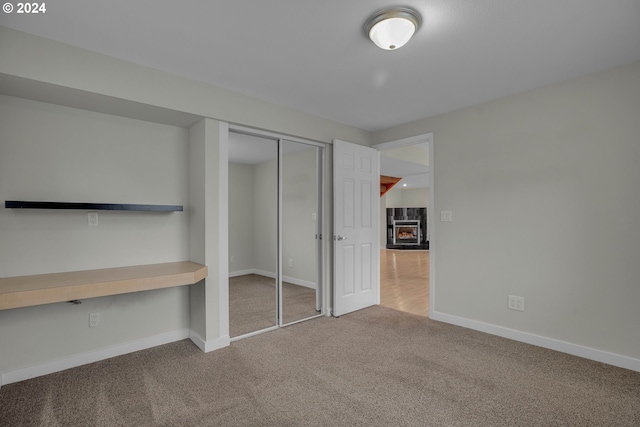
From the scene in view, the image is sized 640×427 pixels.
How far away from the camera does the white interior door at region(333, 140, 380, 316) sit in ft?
11.9

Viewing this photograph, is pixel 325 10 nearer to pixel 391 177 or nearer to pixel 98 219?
pixel 98 219

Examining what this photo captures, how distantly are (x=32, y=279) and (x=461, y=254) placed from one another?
371 centimetres

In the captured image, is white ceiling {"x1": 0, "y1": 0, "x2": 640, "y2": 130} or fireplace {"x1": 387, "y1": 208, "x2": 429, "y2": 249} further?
fireplace {"x1": 387, "y1": 208, "x2": 429, "y2": 249}

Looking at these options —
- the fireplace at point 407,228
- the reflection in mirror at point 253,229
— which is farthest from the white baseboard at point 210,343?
the fireplace at point 407,228

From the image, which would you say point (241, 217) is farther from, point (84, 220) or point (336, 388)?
point (336, 388)

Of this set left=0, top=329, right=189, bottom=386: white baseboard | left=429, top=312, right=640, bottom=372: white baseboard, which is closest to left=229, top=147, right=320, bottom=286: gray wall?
left=0, top=329, right=189, bottom=386: white baseboard

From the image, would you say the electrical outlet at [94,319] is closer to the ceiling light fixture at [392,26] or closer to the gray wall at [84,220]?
the gray wall at [84,220]

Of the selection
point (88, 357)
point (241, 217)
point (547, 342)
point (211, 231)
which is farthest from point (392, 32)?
point (88, 357)

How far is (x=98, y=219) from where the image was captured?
8.40 ft

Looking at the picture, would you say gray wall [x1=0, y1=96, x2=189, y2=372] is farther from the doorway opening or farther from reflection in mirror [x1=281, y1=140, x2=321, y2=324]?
the doorway opening

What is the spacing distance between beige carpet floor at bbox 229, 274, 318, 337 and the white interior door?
0.39 m

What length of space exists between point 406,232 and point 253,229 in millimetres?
9149

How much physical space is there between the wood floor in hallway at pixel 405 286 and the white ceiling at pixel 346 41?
2.61 meters

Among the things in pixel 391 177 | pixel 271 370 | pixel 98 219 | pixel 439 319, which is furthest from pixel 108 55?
pixel 391 177
